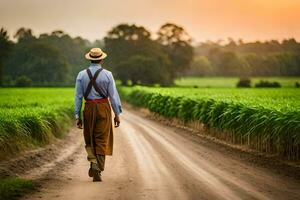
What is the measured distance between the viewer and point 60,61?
115 m

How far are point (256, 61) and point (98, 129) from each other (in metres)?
95.5

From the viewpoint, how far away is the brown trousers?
10547 millimetres

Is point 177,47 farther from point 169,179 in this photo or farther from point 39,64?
point 169,179

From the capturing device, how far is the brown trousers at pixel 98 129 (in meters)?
10.5

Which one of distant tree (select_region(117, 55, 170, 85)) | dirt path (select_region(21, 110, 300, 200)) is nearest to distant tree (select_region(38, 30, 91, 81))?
distant tree (select_region(117, 55, 170, 85))

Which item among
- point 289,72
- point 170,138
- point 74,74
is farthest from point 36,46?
point 170,138

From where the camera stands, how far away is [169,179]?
34.3 feet

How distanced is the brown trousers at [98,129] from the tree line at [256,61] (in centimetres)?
6142

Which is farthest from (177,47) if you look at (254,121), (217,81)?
(254,121)

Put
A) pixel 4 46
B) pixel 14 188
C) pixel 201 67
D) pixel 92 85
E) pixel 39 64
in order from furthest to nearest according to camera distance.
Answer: pixel 201 67 → pixel 39 64 → pixel 4 46 → pixel 92 85 → pixel 14 188

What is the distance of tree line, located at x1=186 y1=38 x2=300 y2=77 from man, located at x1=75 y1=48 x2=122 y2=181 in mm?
61268

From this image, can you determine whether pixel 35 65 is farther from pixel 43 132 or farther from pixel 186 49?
pixel 43 132

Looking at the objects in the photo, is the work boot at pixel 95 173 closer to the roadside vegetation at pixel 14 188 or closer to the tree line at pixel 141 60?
the roadside vegetation at pixel 14 188

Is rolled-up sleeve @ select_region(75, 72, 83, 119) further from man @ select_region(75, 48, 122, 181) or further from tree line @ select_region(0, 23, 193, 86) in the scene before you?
tree line @ select_region(0, 23, 193, 86)
